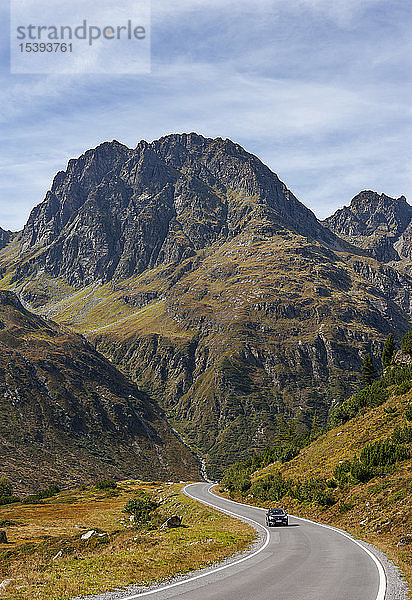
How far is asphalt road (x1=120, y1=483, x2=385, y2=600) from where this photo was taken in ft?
52.3

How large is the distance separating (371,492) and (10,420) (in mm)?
155623

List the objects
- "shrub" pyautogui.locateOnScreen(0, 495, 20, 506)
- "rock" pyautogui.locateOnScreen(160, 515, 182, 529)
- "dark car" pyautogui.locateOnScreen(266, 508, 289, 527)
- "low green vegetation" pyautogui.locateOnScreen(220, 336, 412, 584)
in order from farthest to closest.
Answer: "shrub" pyautogui.locateOnScreen(0, 495, 20, 506) < "rock" pyautogui.locateOnScreen(160, 515, 182, 529) < "dark car" pyautogui.locateOnScreen(266, 508, 289, 527) < "low green vegetation" pyautogui.locateOnScreen(220, 336, 412, 584)

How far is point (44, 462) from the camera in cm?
15175

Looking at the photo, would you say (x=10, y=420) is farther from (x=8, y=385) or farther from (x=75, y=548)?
(x=75, y=548)

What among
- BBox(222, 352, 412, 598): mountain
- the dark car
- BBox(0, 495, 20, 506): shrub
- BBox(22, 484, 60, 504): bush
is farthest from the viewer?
BBox(22, 484, 60, 504): bush

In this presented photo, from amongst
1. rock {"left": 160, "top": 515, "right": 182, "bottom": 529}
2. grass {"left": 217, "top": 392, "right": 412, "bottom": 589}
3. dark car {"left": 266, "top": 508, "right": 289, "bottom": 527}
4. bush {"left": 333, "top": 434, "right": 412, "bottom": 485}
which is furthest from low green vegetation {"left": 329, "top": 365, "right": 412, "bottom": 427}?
rock {"left": 160, "top": 515, "right": 182, "bottom": 529}

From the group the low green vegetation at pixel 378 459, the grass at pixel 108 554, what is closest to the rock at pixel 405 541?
the grass at pixel 108 554

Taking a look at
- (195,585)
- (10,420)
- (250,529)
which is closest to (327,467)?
(250,529)

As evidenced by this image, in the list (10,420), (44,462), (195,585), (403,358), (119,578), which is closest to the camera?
(195,585)

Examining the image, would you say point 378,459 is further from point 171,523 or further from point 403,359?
point 403,359

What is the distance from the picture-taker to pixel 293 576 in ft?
63.0

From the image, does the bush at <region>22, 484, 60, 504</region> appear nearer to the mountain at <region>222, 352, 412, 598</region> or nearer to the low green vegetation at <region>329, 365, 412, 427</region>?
the mountain at <region>222, 352, 412, 598</region>

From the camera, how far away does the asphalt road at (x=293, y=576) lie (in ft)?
52.3

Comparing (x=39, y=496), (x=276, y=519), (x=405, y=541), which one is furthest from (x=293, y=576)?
(x=39, y=496)
